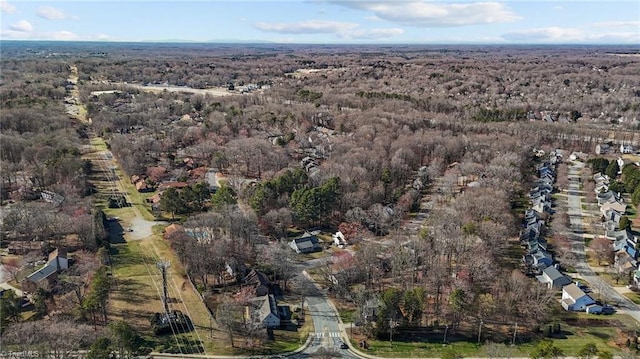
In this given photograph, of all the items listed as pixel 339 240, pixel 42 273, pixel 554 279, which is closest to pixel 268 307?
pixel 339 240

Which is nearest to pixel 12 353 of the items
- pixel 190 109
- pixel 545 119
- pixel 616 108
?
pixel 190 109

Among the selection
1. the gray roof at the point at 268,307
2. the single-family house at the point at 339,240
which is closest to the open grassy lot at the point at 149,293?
the gray roof at the point at 268,307

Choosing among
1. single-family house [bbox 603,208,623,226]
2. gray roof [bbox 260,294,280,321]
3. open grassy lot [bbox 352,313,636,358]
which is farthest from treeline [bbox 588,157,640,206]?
gray roof [bbox 260,294,280,321]

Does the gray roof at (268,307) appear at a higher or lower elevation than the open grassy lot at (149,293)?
higher

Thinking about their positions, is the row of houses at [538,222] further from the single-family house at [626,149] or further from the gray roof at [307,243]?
the gray roof at [307,243]

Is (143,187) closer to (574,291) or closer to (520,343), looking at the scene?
(520,343)

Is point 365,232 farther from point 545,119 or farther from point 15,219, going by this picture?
point 545,119

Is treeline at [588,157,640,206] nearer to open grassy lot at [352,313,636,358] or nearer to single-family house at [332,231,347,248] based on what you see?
open grassy lot at [352,313,636,358]
